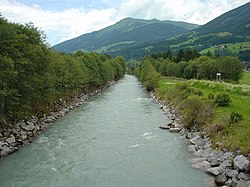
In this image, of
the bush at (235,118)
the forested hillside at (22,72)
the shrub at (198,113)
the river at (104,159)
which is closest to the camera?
the river at (104,159)

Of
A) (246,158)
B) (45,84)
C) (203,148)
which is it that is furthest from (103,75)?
(246,158)

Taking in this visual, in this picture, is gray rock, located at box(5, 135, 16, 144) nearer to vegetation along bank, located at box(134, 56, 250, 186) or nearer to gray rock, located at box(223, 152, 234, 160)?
vegetation along bank, located at box(134, 56, 250, 186)

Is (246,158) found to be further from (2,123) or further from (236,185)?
(2,123)

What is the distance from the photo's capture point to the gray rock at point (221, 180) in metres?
19.5

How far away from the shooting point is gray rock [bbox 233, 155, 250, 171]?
19.8m

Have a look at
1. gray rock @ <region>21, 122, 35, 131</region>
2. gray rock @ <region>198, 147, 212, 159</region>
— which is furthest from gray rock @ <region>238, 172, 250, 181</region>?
gray rock @ <region>21, 122, 35, 131</region>

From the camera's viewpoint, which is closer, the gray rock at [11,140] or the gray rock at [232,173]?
the gray rock at [232,173]

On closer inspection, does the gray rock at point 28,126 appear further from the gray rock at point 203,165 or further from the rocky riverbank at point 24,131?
the gray rock at point 203,165

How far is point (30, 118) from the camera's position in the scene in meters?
37.1

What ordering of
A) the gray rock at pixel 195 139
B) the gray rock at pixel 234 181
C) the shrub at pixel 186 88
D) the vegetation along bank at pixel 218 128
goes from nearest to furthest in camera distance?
the gray rock at pixel 234 181
the vegetation along bank at pixel 218 128
the gray rock at pixel 195 139
the shrub at pixel 186 88

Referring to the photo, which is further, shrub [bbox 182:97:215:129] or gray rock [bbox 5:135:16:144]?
shrub [bbox 182:97:215:129]

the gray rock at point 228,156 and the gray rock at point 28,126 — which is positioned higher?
the gray rock at point 28,126

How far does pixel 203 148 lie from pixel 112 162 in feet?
26.7

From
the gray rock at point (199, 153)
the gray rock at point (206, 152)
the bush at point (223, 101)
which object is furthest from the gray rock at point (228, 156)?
the bush at point (223, 101)
